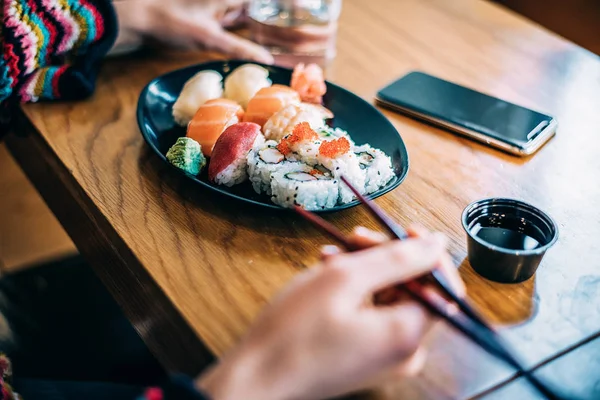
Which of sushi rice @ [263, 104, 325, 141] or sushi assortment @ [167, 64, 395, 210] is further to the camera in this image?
sushi rice @ [263, 104, 325, 141]

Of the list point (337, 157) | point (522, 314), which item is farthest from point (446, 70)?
point (522, 314)

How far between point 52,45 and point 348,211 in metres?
0.68

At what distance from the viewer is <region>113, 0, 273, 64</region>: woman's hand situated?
1318mm

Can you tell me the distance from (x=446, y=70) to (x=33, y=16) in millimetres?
842

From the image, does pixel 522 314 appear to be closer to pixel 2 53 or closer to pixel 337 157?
pixel 337 157

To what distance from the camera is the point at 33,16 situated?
1.13 metres

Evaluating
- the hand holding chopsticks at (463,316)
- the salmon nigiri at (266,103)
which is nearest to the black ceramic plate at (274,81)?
the salmon nigiri at (266,103)

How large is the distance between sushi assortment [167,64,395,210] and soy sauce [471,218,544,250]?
168mm

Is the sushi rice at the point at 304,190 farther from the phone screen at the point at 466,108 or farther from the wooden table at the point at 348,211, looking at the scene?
the phone screen at the point at 466,108

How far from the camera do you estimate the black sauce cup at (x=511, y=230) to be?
0.80 m

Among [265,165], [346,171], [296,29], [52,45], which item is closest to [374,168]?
[346,171]

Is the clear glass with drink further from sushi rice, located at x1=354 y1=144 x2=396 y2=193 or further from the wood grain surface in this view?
the wood grain surface

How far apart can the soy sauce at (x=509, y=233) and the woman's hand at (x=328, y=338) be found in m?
0.26

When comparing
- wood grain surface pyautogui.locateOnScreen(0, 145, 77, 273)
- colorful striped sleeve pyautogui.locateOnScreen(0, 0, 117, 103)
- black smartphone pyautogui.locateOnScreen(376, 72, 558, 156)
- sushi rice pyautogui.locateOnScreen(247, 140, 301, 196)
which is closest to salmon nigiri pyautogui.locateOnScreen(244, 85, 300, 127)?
sushi rice pyautogui.locateOnScreen(247, 140, 301, 196)
